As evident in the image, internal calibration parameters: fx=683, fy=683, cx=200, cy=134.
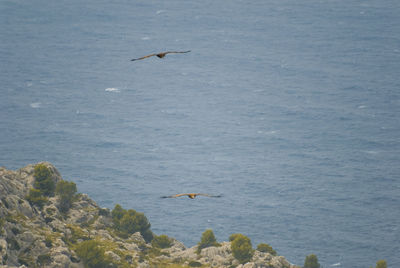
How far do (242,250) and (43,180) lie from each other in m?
48.0

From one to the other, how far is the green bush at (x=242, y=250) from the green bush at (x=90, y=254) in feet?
108

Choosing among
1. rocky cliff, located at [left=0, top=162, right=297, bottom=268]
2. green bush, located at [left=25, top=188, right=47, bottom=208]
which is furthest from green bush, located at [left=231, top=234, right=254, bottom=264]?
green bush, located at [left=25, top=188, right=47, bottom=208]

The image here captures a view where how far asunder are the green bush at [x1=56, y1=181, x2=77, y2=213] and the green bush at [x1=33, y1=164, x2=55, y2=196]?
1.92 m

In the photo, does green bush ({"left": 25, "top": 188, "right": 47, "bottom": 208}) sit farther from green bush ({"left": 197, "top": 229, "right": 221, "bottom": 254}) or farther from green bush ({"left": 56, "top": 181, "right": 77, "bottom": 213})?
green bush ({"left": 197, "top": 229, "right": 221, "bottom": 254})

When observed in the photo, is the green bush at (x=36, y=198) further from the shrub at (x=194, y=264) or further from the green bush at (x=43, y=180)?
the shrub at (x=194, y=264)

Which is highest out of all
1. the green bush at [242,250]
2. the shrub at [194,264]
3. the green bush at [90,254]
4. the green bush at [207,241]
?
the green bush at [90,254]

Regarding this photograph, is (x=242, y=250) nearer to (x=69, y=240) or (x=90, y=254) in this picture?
(x=90, y=254)

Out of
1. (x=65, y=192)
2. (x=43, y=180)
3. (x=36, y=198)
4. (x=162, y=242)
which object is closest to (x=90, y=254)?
(x=36, y=198)

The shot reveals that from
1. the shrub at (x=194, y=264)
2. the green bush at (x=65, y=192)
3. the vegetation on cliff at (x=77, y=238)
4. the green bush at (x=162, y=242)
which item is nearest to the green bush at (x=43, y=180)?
the vegetation on cliff at (x=77, y=238)

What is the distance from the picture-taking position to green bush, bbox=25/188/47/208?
14038 cm

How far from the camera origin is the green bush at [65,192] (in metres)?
154

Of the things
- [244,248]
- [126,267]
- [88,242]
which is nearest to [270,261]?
[244,248]

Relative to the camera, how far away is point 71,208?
517 feet

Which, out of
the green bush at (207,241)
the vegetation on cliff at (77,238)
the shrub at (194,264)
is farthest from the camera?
the green bush at (207,241)
